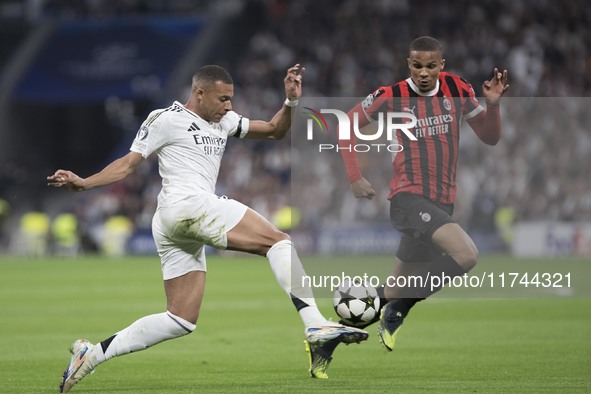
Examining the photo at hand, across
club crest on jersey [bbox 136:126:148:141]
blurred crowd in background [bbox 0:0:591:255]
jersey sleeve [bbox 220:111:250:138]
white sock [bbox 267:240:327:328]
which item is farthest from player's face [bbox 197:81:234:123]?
blurred crowd in background [bbox 0:0:591:255]

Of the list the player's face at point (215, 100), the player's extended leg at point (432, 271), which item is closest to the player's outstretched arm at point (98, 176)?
the player's face at point (215, 100)

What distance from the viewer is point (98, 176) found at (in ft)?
24.1

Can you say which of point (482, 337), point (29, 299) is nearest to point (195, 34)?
point (29, 299)

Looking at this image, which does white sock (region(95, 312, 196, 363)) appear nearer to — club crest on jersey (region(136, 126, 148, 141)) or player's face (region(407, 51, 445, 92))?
club crest on jersey (region(136, 126, 148, 141))

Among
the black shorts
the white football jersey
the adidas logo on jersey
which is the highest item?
the adidas logo on jersey

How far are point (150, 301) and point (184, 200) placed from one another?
8.86m

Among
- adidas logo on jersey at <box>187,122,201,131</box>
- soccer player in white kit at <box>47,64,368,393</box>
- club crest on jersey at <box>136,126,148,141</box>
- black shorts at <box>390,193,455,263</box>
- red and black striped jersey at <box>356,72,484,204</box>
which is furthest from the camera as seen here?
red and black striped jersey at <box>356,72,484,204</box>

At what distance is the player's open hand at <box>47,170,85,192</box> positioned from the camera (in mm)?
7098

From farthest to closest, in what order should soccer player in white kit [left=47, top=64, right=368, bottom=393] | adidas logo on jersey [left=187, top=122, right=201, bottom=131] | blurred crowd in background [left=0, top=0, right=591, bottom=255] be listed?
1. blurred crowd in background [left=0, top=0, right=591, bottom=255]
2. adidas logo on jersey [left=187, top=122, right=201, bottom=131]
3. soccer player in white kit [left=47, top=64, right=368, bottom=393]

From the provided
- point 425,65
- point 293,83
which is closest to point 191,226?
point 293,83

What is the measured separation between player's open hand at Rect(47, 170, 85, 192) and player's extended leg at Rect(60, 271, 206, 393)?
105cm

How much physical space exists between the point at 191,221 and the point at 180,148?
0.54m

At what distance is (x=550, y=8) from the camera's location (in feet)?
97.9

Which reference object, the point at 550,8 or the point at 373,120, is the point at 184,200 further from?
the point at 550,8
